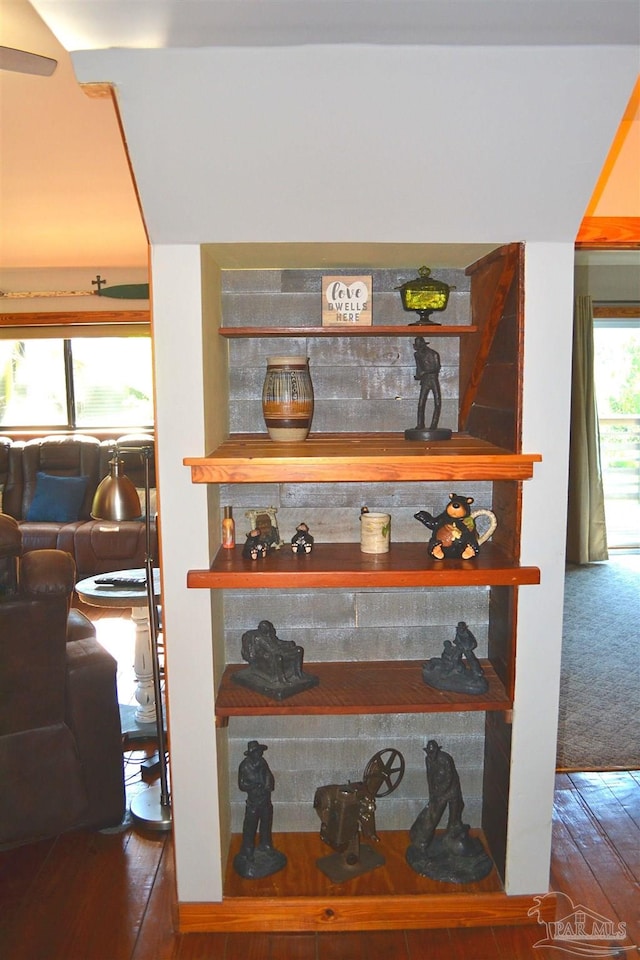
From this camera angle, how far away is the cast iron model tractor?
2129mm

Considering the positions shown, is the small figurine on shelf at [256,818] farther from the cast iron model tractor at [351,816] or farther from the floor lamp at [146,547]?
the floor lamp at [146,547]

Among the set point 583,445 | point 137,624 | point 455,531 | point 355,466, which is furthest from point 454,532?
point 583,445

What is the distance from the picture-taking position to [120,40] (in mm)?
1466

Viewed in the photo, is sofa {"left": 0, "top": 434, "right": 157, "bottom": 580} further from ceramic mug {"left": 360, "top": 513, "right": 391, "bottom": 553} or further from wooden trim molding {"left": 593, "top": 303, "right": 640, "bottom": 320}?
wooden trim molding {"left": 593, "top": 303, "right": 640, "bottom": 320}

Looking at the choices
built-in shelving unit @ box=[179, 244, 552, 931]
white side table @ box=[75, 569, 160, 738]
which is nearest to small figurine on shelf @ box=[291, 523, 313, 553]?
built-in shelving unit @ box=[179, 244, 552, 931]

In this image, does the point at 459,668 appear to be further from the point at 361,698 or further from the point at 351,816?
the point at 351,816

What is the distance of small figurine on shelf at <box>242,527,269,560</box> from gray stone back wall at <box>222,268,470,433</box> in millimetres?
390

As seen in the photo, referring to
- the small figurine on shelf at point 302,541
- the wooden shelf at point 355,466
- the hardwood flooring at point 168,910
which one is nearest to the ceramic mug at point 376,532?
the small figurine on shelf at point 302,541

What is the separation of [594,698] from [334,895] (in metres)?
1.99

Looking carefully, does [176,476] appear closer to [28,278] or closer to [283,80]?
[283,80]

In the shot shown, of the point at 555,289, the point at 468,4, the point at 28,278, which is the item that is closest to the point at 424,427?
the point at 555,289

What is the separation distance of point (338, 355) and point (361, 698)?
39.8 inches

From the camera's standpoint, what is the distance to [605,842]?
7.99ft

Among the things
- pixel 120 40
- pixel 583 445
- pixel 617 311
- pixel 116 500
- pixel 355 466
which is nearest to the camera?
pixel 120 40
